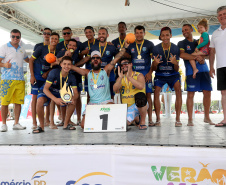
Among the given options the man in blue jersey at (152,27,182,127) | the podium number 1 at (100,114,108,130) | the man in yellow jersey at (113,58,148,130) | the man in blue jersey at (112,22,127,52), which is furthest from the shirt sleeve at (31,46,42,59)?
the man in blue jersey at (152,27,182,127)

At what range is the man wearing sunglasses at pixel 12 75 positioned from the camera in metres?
4.09

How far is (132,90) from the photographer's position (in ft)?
12.4

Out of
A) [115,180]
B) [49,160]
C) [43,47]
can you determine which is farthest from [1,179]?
[43,47]

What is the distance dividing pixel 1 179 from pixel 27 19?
7.46m

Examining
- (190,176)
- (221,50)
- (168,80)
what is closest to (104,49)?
(168,80)

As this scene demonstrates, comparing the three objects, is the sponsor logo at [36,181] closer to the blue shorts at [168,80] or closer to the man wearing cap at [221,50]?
Result: the blue shorts at [168,80]

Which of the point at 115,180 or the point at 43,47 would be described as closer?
the point at 115,180

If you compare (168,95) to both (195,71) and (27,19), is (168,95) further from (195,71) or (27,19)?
(27,19)

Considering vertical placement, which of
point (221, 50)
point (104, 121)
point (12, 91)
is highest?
point (221, 50)

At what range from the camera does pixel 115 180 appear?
215 cm

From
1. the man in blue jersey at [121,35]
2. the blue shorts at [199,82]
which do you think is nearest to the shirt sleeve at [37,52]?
the man in blue jersey at [121,35]

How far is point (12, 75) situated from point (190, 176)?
3.49 meters

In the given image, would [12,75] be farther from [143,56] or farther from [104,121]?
[143,56]

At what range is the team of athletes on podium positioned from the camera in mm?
3615
